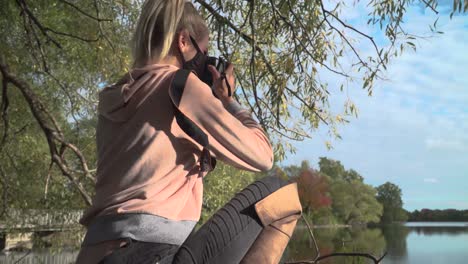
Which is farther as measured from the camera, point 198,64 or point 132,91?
point 198,64

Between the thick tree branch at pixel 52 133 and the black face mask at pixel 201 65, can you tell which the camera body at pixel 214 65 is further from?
the thick tree branch at pixel 52 133

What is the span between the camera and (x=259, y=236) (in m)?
1.46

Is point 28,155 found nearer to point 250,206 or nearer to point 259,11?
point 259,11

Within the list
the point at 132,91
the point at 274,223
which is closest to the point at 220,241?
the point at 274,223

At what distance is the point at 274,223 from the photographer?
1477mm

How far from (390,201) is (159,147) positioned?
5557 cm

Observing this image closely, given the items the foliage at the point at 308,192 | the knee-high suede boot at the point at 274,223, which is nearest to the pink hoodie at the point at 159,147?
the knee-high suede boot at the point at 274,223

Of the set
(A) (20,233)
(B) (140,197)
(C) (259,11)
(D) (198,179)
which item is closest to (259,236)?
(D) (198,179)

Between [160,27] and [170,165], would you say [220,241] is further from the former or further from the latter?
[160,27]

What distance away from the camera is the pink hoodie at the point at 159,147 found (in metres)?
1.29

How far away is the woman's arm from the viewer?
4.33ft

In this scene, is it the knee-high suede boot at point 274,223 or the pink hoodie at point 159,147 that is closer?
the pink hoodie at point 159,147

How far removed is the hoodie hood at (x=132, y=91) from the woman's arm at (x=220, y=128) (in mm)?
99

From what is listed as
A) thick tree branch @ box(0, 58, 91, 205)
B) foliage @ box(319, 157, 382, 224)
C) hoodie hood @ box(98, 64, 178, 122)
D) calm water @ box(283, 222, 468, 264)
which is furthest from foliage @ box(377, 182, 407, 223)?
hoodie hood @ box(98, 64, 178, 122)
